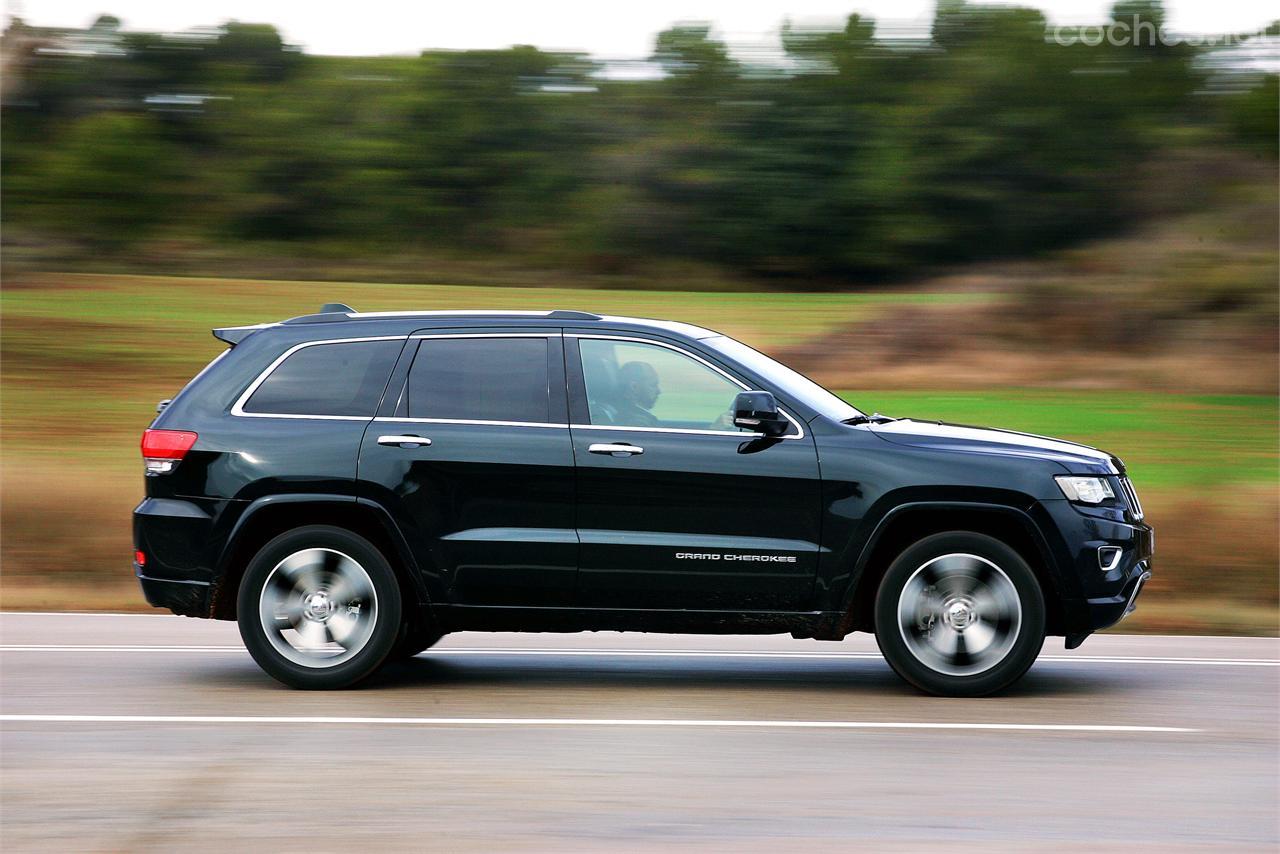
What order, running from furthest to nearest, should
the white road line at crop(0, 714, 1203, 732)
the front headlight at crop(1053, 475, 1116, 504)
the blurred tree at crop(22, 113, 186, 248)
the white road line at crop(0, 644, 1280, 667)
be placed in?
the blurred tree at crop(22, 113, 186, 248), the white road line at crop(0, 644, 1280, 667), the front headlight at crop(1053, 475, 1116, 504), the white road line at crop(0, 714, 1203, 732)

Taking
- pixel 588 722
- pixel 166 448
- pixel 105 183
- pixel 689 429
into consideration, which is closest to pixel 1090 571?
pixel 689 429

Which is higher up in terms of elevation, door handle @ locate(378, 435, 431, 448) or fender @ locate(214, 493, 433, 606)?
door handle @ locate(378, 435, 431, 448)

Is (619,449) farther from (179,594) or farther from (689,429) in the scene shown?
(179,594)

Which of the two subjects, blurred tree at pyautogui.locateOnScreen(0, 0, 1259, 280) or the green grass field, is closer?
the green grass field

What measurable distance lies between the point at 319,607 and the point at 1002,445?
10.7ft

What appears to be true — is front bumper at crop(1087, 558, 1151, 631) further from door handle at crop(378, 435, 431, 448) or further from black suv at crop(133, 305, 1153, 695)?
door handle at crop(378, 435, 431, 448)

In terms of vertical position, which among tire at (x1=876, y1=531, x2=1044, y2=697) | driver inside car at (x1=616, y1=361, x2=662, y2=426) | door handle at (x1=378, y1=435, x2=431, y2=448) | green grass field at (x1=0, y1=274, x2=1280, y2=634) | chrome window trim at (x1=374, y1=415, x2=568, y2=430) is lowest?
green grass field at (x1=0, y1=274, x2=1280, y2=634)

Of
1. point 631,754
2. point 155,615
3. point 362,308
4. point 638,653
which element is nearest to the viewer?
point 631,754

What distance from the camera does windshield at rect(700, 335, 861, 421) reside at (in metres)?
7.42

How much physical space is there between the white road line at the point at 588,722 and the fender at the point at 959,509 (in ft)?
2.17

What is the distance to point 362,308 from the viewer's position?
24.2 metres

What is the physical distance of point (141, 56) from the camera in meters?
39.8

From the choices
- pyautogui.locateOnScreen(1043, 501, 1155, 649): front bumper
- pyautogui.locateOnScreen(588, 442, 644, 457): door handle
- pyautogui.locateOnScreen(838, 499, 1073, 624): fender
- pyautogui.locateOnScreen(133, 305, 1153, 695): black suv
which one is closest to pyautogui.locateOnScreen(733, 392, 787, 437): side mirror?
pyautogui.locateOnScreen(133, 305, 1153, 695): black suv

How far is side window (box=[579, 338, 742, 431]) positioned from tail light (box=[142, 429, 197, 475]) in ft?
6.29
